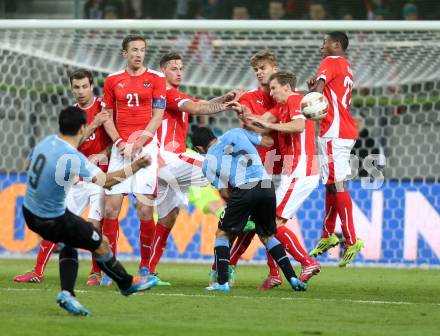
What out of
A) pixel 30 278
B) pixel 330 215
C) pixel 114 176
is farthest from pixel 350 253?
pixel 114 176

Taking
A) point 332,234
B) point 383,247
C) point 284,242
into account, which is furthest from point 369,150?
point 284,242

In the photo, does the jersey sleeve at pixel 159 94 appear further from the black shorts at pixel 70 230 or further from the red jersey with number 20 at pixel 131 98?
the black shorts at pixel 70 230

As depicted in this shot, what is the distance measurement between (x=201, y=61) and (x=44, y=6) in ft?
19.3

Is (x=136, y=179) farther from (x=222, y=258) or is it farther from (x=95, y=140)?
(x=222, y=258)

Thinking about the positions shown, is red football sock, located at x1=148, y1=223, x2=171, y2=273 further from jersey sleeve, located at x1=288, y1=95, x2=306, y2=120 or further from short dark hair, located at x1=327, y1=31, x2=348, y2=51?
short dark hair, located at x1=327, y1=31, x2=348, y2=51

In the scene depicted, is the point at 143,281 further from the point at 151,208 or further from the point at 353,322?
the point at 151,208

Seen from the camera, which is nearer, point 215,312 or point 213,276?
point 215,312

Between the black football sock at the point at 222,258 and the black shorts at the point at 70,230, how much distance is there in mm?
1969

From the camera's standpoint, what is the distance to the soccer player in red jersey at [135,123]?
9711 millimetres

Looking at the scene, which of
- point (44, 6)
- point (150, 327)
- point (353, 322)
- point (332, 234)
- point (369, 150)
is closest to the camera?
point (150, 327)

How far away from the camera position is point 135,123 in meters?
9.77

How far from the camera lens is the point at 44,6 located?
754 inches

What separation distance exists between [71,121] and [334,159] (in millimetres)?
3956

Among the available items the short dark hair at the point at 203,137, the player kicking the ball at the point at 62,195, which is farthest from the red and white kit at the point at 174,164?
the player kicking the ball at the point at 62,195
